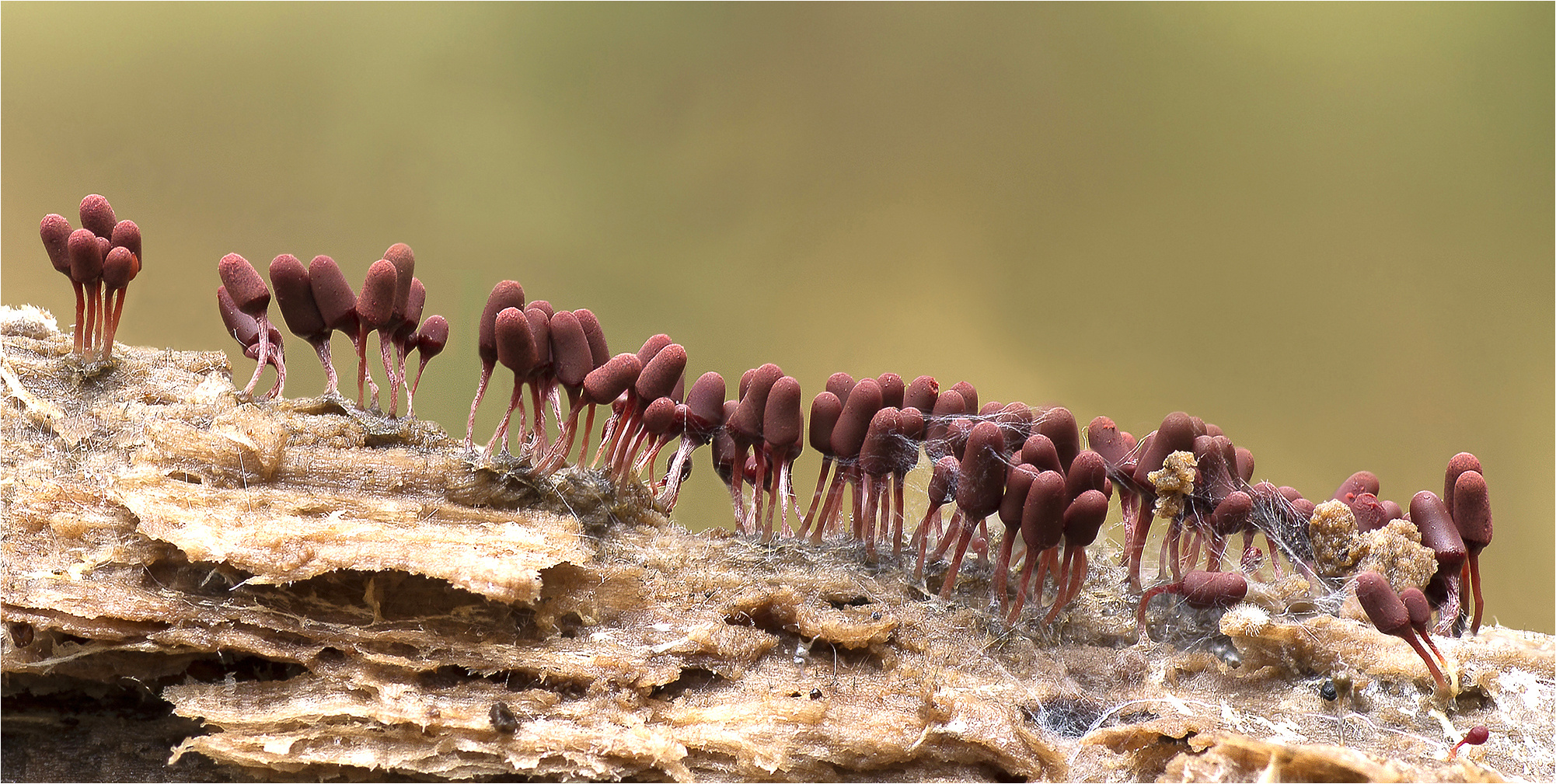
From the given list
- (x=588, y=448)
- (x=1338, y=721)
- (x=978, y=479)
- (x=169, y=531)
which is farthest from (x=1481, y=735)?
(x=169, y=531)

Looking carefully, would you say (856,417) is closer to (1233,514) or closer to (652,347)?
(652,347)

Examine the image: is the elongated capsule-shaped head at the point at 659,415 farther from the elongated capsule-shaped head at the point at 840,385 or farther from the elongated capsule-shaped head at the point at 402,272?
the elongated capsule-shaped head at the point at 402,272

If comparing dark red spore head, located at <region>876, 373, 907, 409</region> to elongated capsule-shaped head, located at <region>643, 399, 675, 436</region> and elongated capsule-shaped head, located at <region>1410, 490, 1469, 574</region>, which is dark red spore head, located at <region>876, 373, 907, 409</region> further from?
elongated capsule-shaped head, located at <region>1410, 490, 1469, 574</region>

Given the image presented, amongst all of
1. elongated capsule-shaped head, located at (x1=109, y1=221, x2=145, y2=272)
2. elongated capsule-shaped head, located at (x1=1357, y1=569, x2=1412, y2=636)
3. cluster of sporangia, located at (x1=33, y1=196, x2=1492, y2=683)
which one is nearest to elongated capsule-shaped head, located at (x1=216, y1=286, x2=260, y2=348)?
cluster of sporangia, located at (x1=33, y1=196, x2=1492, y2=683)

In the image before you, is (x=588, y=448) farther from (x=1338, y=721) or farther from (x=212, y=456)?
(x=1338, y=721)

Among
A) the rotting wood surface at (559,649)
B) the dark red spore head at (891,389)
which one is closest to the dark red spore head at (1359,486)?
the rotting wood surface at (559,649)
